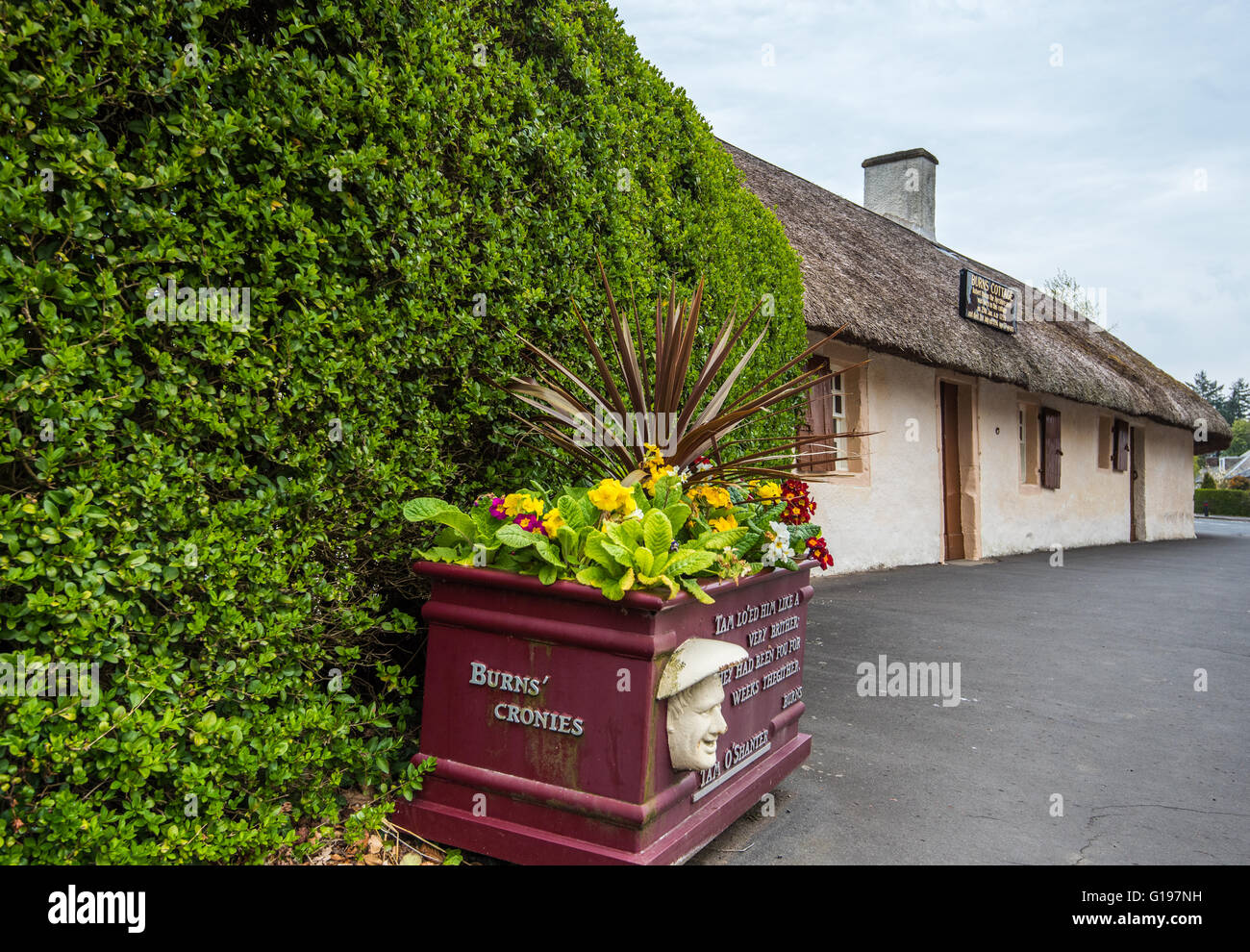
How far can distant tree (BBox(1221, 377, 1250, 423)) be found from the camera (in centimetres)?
9419

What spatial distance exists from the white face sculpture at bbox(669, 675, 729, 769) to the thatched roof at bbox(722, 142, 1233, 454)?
551 centimetres

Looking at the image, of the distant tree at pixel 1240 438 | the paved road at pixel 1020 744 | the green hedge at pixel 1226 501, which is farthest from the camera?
the distant tree at pixel 1240 438

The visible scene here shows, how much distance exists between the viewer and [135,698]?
5.24 ft

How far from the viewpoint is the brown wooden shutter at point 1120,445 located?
646 inches

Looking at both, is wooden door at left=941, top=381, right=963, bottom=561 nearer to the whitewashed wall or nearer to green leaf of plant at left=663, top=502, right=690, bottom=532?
the whitewashed wall

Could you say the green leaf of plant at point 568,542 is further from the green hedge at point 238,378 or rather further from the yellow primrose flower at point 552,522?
the green hedge at point 238,378

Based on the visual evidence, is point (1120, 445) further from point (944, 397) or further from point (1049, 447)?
point (944, 397)

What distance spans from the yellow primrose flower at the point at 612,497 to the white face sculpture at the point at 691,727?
19.5 inches

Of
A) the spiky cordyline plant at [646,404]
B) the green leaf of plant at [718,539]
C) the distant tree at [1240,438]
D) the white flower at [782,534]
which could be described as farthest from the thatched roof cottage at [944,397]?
the distant tree at [1240,438]

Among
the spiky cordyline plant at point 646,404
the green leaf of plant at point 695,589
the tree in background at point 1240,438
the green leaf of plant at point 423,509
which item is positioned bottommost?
the green leaf of plant at point 695,589

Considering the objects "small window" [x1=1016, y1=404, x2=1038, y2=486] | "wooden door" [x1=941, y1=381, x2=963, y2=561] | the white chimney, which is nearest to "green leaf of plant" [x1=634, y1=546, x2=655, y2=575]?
"wooden door" [x1=941, y1=381, x2=963, y2=561]

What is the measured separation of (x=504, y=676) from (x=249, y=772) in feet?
2.02

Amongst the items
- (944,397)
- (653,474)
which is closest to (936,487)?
(944,397)

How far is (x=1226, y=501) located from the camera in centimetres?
3781
